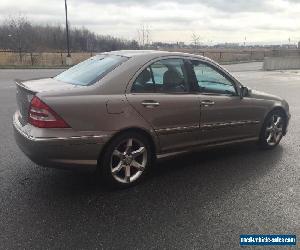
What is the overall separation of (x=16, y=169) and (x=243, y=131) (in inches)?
129

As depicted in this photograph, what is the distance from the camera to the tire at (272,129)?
5.62 metres

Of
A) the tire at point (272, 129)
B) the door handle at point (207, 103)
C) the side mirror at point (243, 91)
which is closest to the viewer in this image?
the door handle at point (207, 103)

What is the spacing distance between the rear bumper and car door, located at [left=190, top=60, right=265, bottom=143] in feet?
5.19

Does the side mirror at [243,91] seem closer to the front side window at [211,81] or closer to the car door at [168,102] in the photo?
the front side window at [211,81]

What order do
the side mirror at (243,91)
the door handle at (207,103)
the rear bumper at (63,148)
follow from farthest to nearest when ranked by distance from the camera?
the side mirror at (243,91)
the door handle at (207,103)
the rear bumper at (63,148)

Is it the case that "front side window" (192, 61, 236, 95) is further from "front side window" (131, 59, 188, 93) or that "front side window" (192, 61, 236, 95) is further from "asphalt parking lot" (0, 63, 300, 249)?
"asphalt parking lot" (0, 63, 300, 249)

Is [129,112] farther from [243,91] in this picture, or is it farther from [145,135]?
[243,91]

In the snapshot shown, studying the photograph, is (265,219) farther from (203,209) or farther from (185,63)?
(185,63)

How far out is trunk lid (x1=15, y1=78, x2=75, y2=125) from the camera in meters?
3.84

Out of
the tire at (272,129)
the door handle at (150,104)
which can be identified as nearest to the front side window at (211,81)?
the door handle at (150,104)

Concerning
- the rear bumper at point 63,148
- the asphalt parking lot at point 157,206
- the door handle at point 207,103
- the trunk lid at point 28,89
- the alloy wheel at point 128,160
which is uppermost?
the trunk lid at point 28,89

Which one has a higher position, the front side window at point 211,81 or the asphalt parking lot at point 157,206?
the front side window at point 211,81

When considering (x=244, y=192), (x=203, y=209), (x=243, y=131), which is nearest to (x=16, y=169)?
(x=203, y=209)

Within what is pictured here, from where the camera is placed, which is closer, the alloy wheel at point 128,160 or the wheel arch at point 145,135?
the wheel arch at point 145,135
